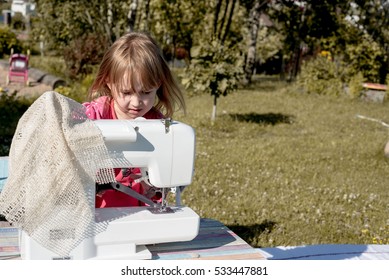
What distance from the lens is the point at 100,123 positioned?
209cm

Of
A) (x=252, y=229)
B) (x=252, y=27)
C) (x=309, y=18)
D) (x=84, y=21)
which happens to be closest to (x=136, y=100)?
(x=252, y=229)

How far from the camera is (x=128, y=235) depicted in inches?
83.0

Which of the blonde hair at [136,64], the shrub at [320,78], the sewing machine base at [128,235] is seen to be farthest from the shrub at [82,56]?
the sewing machine base at [128,235]

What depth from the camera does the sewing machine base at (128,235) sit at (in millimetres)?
2016

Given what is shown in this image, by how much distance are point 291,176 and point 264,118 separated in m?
4.02

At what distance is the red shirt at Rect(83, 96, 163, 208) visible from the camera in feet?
8.15

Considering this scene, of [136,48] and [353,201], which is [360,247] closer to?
[353,201]

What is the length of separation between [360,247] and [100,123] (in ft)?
8.03

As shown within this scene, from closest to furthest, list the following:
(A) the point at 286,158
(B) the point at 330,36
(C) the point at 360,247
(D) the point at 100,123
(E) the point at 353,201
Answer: (D) the point at 100,123 → (C) the point at 360,247 → (E) the point at 353,201 → (A) the point at 286,158 → (B) the point at 330,36

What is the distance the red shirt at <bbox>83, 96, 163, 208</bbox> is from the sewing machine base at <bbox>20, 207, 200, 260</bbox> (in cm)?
26

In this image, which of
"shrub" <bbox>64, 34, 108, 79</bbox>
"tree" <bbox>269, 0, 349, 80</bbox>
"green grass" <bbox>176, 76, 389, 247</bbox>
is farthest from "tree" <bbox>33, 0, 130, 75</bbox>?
"tree" <bbox>269, 0, 349, 80</bbox>

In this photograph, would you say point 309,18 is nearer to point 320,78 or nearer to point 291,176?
point 320,78

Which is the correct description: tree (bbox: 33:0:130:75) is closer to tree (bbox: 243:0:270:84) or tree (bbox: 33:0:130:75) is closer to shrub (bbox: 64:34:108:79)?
shrub (bbox: 64:34:108:79)
